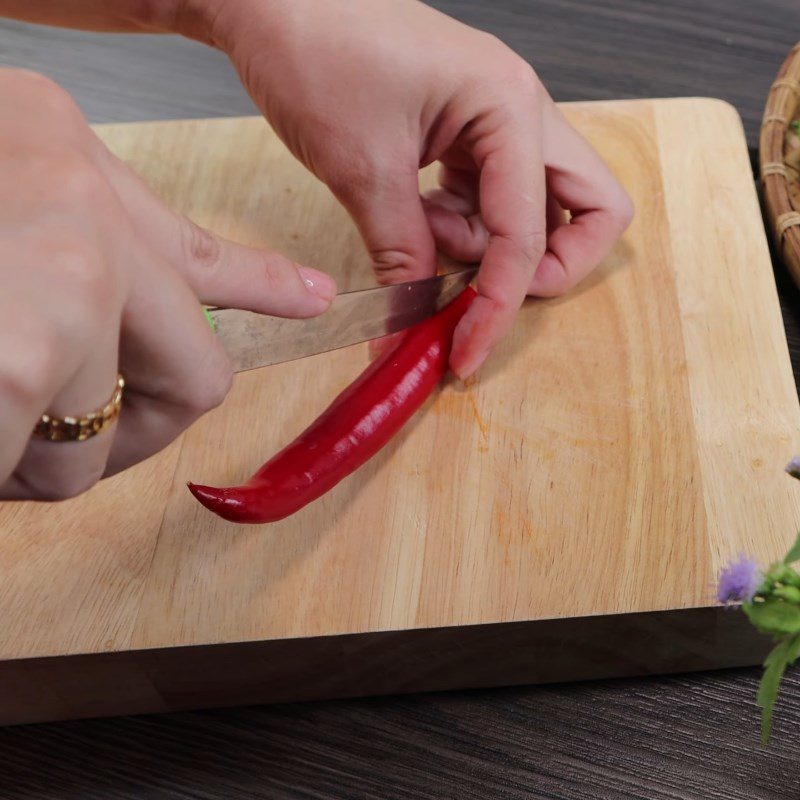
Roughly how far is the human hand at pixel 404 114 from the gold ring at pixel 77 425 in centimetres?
50

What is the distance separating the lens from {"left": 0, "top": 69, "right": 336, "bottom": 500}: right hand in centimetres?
63

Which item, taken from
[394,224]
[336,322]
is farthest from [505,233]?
[336,322]

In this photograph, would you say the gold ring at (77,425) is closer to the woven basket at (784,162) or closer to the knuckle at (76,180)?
the knuckle at (76,180)

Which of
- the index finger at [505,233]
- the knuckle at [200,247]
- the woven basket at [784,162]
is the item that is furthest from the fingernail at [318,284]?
the woven basket at [784,162]

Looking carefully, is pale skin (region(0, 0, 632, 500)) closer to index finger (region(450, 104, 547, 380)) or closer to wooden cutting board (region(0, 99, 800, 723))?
index finger (region(450, 104, 547, 380))

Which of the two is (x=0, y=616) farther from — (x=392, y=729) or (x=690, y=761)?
(x=690, y=761)

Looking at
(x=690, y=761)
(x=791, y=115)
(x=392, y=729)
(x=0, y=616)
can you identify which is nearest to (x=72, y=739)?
(x=0, y=616)

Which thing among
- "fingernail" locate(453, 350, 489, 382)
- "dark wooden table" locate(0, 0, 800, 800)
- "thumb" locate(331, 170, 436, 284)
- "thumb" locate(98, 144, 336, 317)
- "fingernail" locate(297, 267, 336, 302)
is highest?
"thumb" locate(98, 144, 336, 317)

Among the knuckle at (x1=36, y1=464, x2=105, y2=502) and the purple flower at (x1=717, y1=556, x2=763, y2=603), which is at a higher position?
the purple flower at (x1=717, y1=556, x2=763, y2=603)

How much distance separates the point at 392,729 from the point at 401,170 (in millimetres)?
635

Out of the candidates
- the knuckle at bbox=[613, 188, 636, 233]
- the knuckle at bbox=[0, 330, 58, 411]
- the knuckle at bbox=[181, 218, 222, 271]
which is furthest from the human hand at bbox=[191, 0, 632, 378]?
the knuckle at bbox=[0, 330, 58, 411]

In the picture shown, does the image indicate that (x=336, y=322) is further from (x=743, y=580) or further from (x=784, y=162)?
(x=784, y=162)

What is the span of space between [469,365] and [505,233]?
0.16 m

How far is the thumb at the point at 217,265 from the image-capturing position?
0.81 metres
